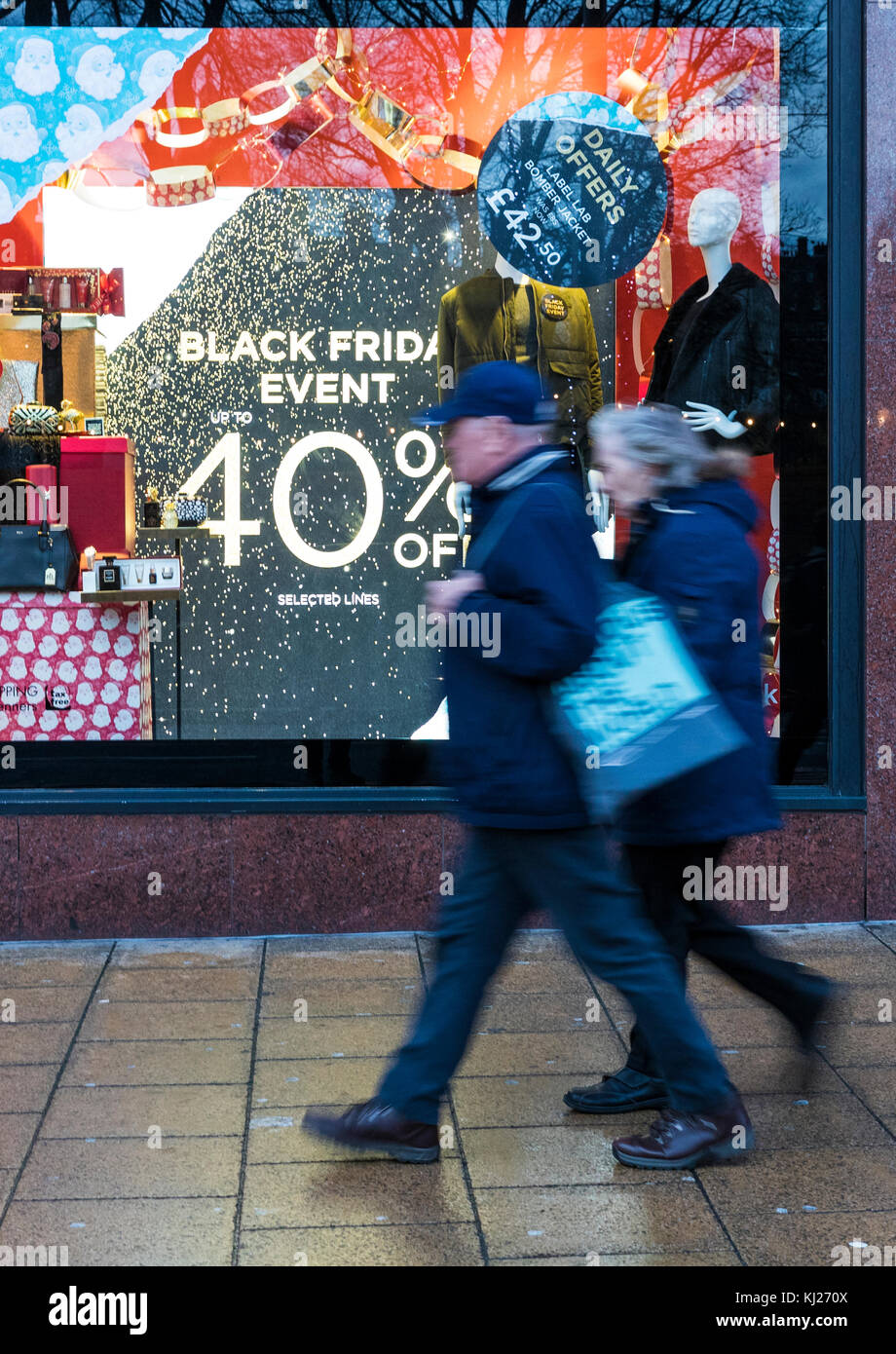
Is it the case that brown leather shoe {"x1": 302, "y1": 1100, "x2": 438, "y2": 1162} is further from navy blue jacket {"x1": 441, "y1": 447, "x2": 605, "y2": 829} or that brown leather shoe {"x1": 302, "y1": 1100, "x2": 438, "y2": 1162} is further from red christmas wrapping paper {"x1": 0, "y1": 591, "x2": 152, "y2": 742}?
red christmas wrapping paper {"x1": 0, "y1": 591, "x2": 152, "y2": 742}

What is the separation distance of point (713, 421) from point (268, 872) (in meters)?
2.47

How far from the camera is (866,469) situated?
6133mm

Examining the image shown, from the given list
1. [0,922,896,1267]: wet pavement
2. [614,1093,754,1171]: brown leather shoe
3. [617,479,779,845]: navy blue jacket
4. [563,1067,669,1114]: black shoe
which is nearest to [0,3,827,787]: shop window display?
[0,922,896,1267]: wet pavement

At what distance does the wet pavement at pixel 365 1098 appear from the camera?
3434mm

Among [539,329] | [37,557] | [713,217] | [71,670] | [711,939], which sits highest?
[713,217]

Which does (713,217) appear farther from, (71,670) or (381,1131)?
(381,1131)

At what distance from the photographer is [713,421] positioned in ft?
20.6

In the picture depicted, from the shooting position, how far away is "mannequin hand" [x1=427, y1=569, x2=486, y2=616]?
11.3 feet

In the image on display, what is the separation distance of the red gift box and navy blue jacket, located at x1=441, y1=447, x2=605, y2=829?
2.99 meters

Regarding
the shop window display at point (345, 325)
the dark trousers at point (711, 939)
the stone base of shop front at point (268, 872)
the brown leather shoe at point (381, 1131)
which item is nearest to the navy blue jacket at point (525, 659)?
the dark trousers at point (711, 939)

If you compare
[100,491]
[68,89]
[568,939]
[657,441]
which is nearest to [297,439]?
[100,491]
